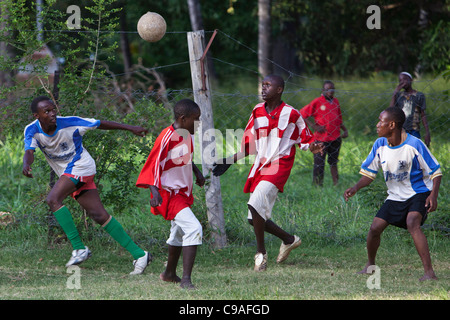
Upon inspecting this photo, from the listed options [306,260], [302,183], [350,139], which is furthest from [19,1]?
[350,139]

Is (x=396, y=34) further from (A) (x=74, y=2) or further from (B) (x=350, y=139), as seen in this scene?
(A) (x=74, y=2)

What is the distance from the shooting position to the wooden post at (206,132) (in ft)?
23.5

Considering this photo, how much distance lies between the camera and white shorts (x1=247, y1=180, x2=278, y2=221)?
622 cm

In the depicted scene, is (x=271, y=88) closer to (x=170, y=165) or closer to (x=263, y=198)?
(x=263, y=198)

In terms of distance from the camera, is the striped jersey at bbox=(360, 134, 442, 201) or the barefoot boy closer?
the barefoot boy

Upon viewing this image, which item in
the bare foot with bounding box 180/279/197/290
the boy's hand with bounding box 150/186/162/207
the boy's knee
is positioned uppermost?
the boy's hand with bounding box 150/186/162/207

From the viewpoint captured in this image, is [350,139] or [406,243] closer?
[406,243]

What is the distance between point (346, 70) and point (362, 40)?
1.08m

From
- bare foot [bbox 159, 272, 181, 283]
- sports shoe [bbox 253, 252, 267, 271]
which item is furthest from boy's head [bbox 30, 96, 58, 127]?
sports shoe [bbox 253, 252, 267, 271]

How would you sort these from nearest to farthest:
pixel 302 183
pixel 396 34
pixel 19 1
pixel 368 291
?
pixel 368 291 < pixel 19 1 < pixel 302 183 < pixel 396 34

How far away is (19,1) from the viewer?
6.60 m

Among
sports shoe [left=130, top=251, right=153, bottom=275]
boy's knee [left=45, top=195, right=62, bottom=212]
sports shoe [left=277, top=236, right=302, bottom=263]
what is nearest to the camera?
boy's knee [left=45, top=195, right=62, bottom=212]

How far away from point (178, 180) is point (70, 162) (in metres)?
1.22

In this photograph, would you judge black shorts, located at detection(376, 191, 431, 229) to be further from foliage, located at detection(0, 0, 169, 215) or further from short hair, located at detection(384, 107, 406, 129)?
foliage, located at detection(0, 0, 169, 215)
